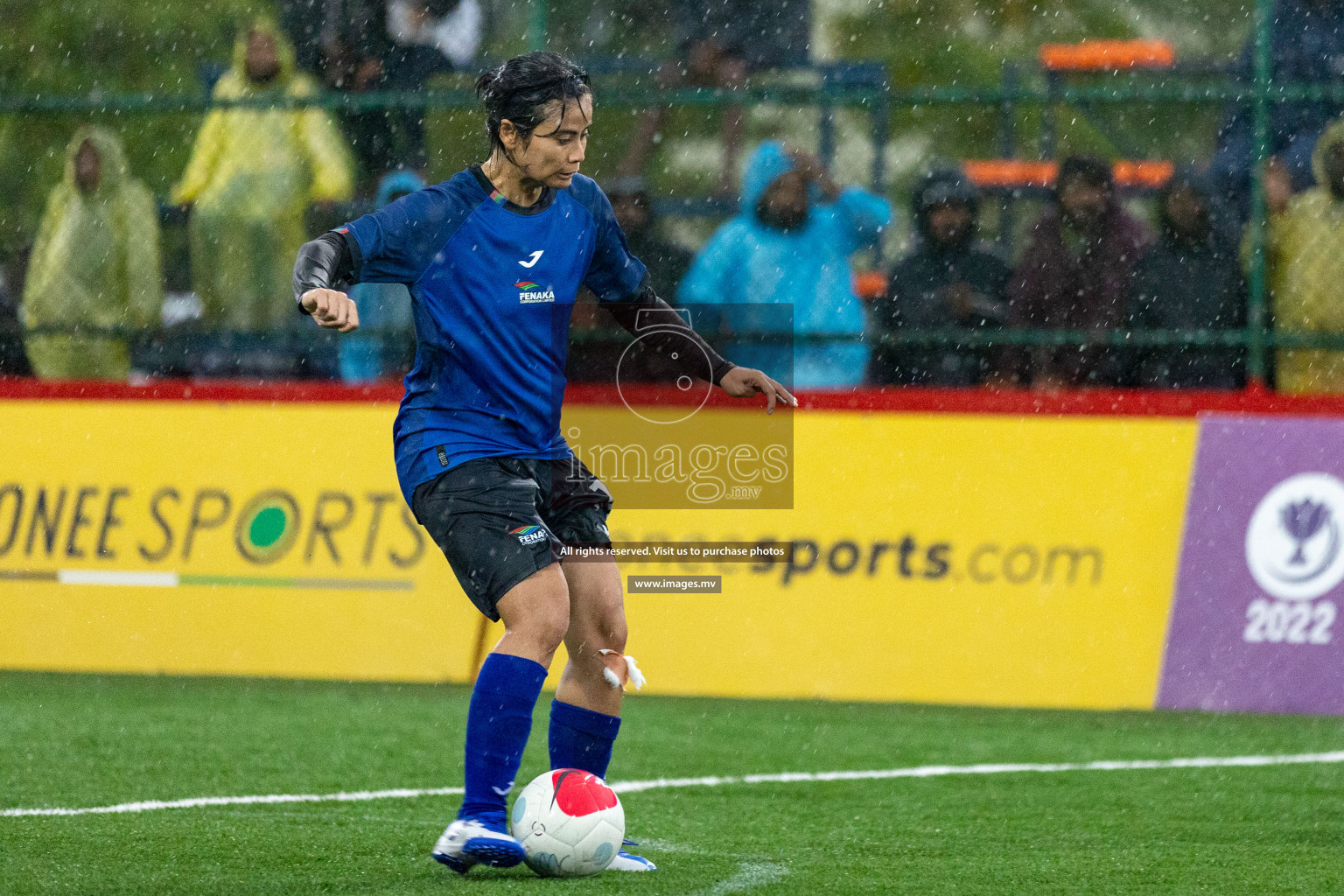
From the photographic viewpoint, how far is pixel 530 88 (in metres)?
4.48

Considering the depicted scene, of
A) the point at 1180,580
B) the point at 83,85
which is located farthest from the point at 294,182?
the point at 83,85

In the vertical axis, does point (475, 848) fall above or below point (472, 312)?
below

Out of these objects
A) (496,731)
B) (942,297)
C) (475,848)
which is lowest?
(475,848)

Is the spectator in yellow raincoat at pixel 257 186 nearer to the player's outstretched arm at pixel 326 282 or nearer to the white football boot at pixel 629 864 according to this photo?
the player's outstretched arm at pixel 326 282

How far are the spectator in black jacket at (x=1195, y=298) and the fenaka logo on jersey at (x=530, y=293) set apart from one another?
14.3 ft

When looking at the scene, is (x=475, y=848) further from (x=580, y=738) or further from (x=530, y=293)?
(x=530, y=293)

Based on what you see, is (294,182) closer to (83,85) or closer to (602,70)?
(602,70)

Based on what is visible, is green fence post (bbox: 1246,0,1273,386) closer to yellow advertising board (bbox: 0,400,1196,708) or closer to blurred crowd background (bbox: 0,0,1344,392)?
blurred crowd background (bbox: 0,0,1344,392)

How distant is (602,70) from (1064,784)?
19.5 feet

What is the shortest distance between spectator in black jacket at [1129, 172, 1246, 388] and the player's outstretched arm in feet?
16.0

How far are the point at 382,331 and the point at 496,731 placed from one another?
14.8ft

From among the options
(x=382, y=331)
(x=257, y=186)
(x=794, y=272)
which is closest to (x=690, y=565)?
(x=794, y=272)

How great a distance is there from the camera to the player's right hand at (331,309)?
4.05m

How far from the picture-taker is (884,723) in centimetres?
743
